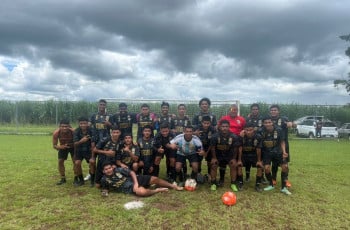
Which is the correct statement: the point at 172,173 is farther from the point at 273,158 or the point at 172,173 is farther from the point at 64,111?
the point at 64,111

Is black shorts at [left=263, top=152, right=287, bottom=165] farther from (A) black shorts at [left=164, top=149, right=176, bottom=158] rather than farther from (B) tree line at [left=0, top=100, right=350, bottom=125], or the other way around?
(B) tree line at [left=0, top=100, right=350, bottom=125]

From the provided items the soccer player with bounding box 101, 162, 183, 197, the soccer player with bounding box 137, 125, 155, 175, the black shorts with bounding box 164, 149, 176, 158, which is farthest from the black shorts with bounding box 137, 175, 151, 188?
the black shorts with bounding box 164, 149, 176, 158

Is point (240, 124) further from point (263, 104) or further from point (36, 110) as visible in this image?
point (36, 110)

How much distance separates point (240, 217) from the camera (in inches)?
194

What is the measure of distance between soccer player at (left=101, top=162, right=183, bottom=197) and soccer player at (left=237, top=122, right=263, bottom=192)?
1848 mm

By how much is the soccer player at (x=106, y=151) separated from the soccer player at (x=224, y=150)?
223 centimetres

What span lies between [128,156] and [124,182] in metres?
0.67

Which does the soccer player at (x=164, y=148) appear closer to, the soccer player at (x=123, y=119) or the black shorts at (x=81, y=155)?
the soccer player at (x=123, y=119)

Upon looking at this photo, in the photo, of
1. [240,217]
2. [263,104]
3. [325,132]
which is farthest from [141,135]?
[263,104]

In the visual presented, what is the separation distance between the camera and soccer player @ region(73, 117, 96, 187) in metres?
6.67

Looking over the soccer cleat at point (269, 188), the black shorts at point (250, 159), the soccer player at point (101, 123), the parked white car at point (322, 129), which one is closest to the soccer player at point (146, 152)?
the soccer player at point (101, 123)

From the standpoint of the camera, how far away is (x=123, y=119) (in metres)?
7.98

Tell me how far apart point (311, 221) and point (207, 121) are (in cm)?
313

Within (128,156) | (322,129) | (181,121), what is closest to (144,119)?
(181,121)
